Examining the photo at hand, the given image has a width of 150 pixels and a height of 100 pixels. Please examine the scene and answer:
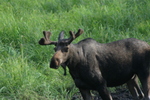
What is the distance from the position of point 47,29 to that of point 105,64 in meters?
3.16

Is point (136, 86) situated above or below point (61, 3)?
below

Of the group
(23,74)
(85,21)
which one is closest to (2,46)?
(23,74)

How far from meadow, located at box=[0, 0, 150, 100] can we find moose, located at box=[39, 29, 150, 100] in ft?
2.97

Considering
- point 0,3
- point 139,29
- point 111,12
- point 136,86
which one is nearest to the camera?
point 136,86

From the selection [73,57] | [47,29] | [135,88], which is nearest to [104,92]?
[73,57]

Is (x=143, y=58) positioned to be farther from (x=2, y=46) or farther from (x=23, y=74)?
(x=2, y=46)

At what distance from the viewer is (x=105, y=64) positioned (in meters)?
5.89

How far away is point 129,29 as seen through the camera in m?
9.24

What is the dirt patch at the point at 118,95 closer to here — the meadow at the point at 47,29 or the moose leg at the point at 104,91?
the meadow at the point at 47,29

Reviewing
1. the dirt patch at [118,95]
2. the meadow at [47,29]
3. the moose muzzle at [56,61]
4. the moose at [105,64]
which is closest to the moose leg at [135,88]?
the moose at [105,64]

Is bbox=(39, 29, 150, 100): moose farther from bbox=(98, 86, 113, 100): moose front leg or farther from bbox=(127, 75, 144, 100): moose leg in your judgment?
bbox=(127, 75, 144, 100): moose leg

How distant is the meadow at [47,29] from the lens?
624 cm

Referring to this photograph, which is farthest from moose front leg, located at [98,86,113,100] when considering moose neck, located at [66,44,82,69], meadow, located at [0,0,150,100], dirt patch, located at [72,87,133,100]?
dirt patch, located at [72,87,133,100]

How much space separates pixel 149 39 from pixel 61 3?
11.0 ft
